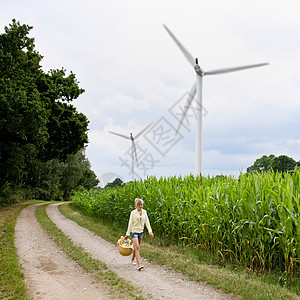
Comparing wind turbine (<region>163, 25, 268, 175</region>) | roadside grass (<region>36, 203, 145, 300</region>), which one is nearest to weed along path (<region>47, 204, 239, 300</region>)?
roadside grass (<region>36, 203, 145, 300</region>)

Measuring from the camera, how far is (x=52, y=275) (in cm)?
702

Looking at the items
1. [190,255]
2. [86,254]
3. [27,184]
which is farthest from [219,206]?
[27,184]

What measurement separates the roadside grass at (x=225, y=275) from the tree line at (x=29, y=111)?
13199 millimetres

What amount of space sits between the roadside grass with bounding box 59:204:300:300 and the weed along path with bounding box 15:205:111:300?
6.62ft

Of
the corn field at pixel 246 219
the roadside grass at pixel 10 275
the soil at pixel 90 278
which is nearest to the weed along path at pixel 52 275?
the soil at pixel 90 278

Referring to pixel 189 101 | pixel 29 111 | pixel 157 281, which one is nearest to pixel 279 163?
pixel 189 101

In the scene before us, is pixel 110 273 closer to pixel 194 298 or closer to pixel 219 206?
pixel 194 298

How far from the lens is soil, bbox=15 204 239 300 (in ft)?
18.7

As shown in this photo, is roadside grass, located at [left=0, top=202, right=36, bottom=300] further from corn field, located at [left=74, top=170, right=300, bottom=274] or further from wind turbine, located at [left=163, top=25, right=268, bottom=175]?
wind turbine, located at [left=163, top=25, right=268, bottom=175]

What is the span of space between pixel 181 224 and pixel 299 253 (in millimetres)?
4226

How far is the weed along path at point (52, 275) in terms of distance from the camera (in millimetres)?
5762

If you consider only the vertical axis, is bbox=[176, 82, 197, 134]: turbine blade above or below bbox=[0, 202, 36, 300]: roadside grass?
above

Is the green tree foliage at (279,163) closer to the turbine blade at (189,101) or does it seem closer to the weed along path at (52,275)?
the turbine blade at (189,101)

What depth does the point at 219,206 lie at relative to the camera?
309 inches
